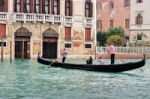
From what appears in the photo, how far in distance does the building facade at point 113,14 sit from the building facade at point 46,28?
34.5 feet

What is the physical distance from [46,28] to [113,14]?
14889 mm

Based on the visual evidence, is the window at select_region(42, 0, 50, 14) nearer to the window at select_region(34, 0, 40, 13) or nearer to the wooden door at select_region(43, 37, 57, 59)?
the window at select_region(34, 0, 40, 13)

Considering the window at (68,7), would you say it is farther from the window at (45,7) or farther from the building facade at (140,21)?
the building facade at (140,21)

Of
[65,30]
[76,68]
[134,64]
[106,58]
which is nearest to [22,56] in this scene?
→ [65,30]

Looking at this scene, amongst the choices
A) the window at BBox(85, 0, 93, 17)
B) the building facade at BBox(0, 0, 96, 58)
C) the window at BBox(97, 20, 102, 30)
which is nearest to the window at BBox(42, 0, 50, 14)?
the building facade at BBox(0, 0, 96, 58)

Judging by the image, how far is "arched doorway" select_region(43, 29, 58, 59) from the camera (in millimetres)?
38031

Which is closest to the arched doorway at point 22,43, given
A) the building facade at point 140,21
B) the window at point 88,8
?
the window at point 88,8

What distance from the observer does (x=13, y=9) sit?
37000 mm

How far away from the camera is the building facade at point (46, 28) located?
36875 millimetres

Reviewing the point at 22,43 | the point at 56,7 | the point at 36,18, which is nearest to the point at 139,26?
the point at 56,7

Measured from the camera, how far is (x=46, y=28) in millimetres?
38281

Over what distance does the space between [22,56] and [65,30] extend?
5.38 meters

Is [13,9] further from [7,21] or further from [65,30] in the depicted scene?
[65,30]

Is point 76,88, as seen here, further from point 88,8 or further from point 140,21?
point 140,21
